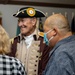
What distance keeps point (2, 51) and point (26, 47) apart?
627 millimetres

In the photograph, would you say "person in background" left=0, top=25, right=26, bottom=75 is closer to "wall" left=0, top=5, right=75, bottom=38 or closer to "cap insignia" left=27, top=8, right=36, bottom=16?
"cap insignia" left=27, top=8, right=36, bottom=16

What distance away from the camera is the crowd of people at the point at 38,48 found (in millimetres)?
1229

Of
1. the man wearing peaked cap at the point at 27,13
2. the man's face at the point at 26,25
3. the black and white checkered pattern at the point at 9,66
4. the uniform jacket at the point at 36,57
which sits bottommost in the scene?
the uniform jacket at the point at 36,57

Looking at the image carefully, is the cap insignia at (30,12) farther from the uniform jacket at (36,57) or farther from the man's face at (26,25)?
the uniform jacket at (36,57)

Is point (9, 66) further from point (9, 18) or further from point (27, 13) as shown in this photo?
point (9, 18)

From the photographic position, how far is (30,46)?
7.20ft

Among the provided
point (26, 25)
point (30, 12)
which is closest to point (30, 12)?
point (30, 12)

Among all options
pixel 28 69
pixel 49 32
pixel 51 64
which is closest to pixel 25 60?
pixel 28 69

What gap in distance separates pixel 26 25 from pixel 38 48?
27 centimetres

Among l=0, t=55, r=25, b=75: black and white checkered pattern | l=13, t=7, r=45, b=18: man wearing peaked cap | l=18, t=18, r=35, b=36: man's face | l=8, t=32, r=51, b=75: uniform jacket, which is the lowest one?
l=8, t=32, r=51, b=75: uniform jacket

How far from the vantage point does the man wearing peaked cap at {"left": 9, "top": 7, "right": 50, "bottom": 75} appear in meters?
2.16

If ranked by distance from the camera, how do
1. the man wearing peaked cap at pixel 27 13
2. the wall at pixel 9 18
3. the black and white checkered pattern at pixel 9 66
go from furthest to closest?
the wall at pixel 9 18 → the man wearing peaked cap at pixel 27 13 → the black and white checkered pattern at pixel 9 66

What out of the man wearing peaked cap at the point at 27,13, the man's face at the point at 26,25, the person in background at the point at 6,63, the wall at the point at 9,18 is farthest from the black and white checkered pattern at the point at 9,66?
Answer: the wall at the point at 9,18

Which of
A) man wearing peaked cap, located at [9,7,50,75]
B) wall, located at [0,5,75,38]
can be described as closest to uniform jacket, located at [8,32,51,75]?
man wearing peaked cap, located at [9,7,50,75]
